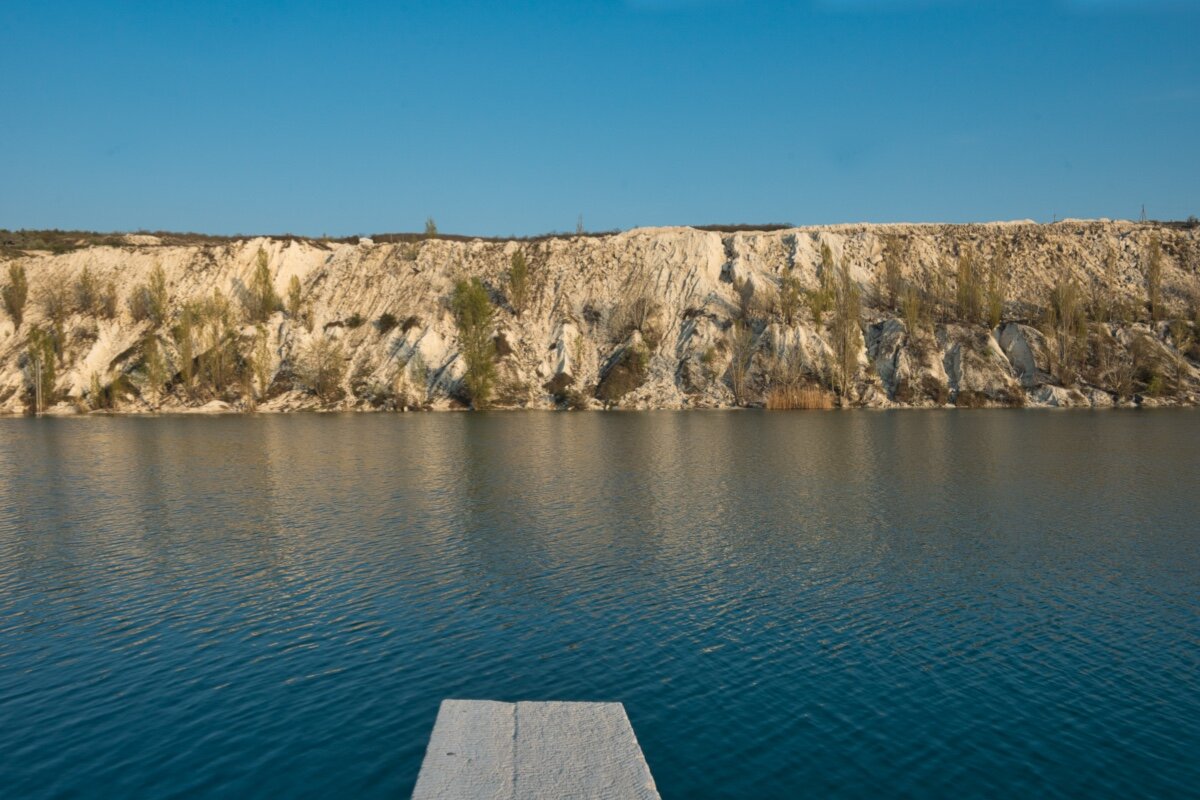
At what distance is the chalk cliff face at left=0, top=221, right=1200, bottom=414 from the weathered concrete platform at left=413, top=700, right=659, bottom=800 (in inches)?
3413

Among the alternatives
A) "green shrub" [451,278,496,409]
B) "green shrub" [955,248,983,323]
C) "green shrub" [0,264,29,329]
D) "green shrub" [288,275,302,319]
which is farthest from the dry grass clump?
"green shrub" [0,264,29,329]

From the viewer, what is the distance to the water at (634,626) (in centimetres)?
1351

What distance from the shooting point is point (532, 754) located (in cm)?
1270

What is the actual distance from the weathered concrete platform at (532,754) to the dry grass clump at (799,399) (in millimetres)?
85834

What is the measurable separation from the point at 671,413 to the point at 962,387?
3462cm

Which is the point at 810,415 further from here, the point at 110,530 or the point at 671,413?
the point at 110,530

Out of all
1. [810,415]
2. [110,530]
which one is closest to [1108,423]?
[810,415]

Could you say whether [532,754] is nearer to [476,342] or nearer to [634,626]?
[634,626]

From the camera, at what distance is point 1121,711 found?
15031mm

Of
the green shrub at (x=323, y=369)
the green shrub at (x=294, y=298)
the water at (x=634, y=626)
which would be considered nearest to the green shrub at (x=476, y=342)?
the green shrub at (x=323, y=369)

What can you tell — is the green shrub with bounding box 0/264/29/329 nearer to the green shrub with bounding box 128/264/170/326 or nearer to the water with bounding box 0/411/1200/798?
the green shrub with bounding box 128/264/170/326

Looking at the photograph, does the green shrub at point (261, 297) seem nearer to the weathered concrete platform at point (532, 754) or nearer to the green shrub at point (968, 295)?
the green shrub at point (968, 295)

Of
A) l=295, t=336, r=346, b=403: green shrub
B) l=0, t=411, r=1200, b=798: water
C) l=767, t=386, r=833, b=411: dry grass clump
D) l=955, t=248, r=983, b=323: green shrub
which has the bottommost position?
l=0, t=411, r=1200, b=798: water

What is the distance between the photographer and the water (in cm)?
1351
